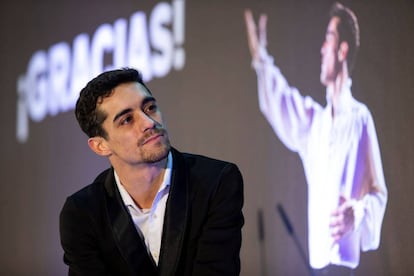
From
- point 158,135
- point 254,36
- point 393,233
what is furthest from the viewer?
point 254,36

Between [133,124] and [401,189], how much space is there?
61.2 inches

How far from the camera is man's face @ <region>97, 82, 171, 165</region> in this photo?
1.27 metres

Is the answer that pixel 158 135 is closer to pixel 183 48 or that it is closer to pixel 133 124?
pixel 133 124

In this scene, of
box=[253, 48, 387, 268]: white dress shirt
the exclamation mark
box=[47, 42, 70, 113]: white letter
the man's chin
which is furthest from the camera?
box=[47, 42, 70, 113]: white letter

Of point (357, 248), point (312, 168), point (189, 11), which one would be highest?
point (189, 11)

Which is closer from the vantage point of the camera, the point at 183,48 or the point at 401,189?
the point at 401,189

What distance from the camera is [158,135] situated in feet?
4.17

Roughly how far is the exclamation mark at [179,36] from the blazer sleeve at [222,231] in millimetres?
1306

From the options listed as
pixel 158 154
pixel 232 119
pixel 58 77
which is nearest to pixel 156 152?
pixel 158 154

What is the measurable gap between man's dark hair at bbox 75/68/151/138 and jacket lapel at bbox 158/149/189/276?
10.7 inches

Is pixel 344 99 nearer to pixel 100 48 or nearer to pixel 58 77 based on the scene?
pixel 100 48

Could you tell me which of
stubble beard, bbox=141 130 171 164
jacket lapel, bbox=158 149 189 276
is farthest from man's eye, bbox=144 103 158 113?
jacket lapel, bbox=158 149 189 276

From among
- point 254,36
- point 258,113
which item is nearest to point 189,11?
point 254,36

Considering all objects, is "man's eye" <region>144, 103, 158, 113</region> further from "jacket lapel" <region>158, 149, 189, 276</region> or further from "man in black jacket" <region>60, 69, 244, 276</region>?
"jacket lapel" <region>158, 149, 189, 276</region>
